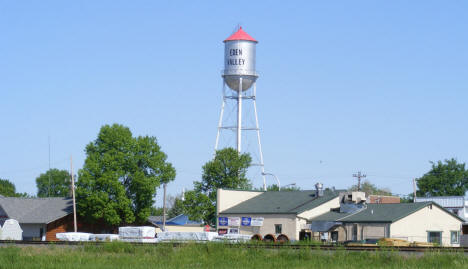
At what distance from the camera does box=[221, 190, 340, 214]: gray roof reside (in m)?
67.5

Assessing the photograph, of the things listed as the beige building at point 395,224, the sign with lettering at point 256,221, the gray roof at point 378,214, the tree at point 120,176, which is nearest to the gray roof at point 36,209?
the tree at point 120,176

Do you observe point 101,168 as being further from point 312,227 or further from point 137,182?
point 312,227

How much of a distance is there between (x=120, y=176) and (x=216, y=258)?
39.3 meters

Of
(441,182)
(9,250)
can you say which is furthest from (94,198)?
(441,182)

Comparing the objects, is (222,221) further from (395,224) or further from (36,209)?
(36,209)

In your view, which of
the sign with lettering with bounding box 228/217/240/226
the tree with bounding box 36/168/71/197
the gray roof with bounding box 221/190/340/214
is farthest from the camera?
the tree with bounding box 36/168/71/197

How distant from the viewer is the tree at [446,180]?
129 metres

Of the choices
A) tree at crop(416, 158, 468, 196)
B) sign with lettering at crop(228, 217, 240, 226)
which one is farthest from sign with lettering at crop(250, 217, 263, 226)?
tree at crop(416, 158, 468, 196)

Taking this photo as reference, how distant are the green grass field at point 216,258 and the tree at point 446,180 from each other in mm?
95719

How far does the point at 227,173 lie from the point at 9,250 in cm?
3943

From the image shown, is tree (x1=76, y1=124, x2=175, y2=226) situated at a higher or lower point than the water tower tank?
lower

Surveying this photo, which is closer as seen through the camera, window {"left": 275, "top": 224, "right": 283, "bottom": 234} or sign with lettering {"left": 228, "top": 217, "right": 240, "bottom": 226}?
window {"left": 275, "top": 224, "right": 283, "bottom": 234}

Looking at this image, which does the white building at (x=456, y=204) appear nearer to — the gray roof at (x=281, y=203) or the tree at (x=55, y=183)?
the gray roof at (x=281, y=203)

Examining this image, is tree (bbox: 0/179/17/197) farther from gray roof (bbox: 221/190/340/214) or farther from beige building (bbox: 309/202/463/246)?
beige building (bbox: 309/202/463/246)
